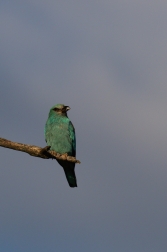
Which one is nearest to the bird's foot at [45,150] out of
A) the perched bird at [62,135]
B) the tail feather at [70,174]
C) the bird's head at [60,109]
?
the perched bird at [62,135]

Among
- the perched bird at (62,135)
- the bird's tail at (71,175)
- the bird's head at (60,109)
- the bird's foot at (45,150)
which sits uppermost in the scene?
the bird's head at (60,109)

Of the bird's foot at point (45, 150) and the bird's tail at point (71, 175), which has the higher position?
the bird's tail at point (71, 175)

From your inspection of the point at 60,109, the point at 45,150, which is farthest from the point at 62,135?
the point at 45,150

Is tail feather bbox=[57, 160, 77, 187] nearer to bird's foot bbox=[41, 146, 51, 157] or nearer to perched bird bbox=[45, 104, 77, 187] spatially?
perched bird bbox=[45, 104, 77, 187]

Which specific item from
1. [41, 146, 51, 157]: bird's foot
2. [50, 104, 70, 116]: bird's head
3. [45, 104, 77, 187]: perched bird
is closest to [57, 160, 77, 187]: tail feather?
[45, 104, 77, 187]: perched bird

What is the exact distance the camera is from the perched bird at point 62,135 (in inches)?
658

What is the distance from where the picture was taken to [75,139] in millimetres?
17344

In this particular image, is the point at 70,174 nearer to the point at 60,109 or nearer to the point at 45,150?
the point at 60,109

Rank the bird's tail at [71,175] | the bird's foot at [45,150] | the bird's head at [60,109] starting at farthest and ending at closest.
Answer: the bird's head at [60,109] → the bird's tail at [71,175] → the bird's foot at [45,150]

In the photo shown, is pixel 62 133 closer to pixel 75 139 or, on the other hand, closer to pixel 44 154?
pixel 75 139

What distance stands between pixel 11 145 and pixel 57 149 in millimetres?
4682

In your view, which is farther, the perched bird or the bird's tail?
the bird's tail

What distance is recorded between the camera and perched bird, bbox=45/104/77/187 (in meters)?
16.7

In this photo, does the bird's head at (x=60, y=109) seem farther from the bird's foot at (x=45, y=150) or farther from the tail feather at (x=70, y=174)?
the bird's foot at (x=45, y=150)
